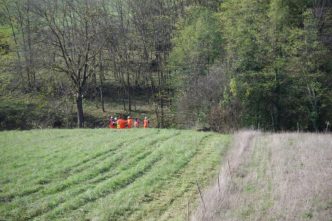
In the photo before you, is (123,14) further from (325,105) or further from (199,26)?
(325,105)

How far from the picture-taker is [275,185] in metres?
11.5

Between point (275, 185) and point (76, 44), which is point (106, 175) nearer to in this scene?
point (275, 185)

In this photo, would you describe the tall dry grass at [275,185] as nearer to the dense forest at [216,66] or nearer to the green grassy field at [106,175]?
the green grassy field at [106,175]

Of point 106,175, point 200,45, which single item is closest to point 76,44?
point 200,45

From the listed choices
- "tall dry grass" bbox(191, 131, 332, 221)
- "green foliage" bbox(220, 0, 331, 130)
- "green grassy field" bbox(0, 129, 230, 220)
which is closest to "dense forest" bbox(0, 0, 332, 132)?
"green foliage" bbox(220, 0, 331, 130)

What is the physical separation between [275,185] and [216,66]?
82.6ft

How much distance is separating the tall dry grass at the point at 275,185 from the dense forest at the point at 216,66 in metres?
13.6

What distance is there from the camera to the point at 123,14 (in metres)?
51.0

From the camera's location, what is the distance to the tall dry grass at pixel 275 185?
940 cm

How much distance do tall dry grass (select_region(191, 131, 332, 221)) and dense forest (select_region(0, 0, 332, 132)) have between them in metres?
13.6

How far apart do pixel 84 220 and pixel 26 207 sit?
5.92 ft

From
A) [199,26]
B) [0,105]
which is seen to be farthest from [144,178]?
[0,105]

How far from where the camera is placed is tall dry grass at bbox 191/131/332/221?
9.40 metres

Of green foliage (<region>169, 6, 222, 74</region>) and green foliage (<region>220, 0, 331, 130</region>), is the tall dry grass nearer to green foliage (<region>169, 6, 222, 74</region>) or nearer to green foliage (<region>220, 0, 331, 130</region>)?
green foliage (<region>220, 0, 331, 130</region>)
